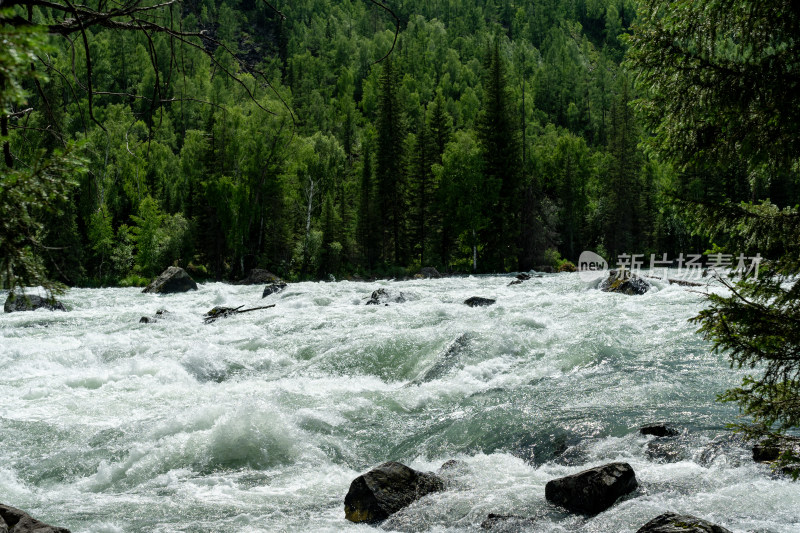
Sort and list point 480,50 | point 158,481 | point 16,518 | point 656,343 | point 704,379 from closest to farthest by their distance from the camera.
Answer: point 16,518
point 158,481
point 704,379
point 656,343
point 480,50

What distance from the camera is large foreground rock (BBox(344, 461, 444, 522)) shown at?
515 cm

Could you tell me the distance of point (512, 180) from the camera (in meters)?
40.6

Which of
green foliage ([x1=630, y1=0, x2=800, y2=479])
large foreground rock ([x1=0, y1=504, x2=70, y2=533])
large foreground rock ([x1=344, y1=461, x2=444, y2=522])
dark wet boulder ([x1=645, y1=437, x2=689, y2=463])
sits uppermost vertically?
green foliage ([x1=630, y1=0, x2=800, y2=479])

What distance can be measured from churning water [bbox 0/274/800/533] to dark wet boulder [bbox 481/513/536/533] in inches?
5.2

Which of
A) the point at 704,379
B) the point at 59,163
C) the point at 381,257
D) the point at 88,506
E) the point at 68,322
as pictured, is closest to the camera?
the point at 59,163

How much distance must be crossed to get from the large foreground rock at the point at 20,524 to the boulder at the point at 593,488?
412cm

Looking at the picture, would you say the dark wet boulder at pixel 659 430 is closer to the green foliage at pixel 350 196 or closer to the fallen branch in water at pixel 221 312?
the fallen branch in water at pixel 221 312

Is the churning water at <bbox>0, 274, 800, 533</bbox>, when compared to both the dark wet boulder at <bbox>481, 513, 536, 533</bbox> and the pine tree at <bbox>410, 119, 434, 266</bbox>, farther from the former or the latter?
the pine tree at <bbox>410, 119, 434, 266</bbox>

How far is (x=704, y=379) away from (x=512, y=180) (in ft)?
108

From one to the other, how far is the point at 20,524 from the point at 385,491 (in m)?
2.93

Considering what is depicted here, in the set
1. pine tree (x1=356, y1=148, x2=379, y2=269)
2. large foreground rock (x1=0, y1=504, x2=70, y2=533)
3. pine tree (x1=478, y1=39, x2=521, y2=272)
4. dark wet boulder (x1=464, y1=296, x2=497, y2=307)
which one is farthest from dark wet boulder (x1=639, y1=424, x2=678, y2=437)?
pine tree (x1=356, y1=148, x2=379, y2=269)

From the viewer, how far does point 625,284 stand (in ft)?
56.1

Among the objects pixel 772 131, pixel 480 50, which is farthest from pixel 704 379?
pixel 480 50

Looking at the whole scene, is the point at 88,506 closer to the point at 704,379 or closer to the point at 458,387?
the point at 458,387
